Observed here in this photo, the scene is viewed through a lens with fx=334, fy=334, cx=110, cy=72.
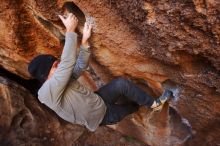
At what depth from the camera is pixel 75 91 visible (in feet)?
9.48

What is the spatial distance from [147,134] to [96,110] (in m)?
1.29

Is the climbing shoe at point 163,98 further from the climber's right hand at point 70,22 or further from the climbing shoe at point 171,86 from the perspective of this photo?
the climber's right hand at point 70,22

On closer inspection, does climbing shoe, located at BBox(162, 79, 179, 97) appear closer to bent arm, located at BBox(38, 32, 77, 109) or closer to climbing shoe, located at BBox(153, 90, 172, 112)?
climbing shoe, located at BBox(153, 90, 172, 112)

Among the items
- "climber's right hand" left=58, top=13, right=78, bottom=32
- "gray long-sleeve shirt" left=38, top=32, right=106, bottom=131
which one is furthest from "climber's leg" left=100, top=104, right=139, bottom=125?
"climber's right hand" left=58, top=13, right=78, bottom=32

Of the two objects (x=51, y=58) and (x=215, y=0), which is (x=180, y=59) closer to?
(x=215, y=0)

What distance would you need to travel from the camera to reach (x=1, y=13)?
10.1 feet

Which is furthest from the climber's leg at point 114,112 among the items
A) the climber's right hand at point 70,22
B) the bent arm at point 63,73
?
the climber's right hand at point 70,22

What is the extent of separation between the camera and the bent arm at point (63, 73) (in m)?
2.60

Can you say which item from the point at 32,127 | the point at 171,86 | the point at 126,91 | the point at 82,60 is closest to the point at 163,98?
the point at 171,86

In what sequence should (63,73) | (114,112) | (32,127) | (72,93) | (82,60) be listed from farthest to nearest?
(32,127) < (114,112) < (82,60) < (72,93) < (63,73)

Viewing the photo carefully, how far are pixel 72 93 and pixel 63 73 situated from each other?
1.11ft

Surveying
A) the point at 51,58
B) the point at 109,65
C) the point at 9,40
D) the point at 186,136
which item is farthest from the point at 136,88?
the point at 9,40

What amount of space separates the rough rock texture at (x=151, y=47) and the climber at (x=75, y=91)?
0.16 meters

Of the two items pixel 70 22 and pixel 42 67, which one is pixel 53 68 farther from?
pixel 70 22
